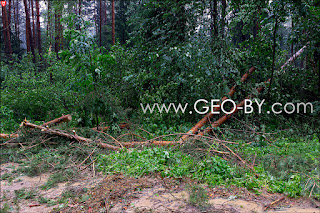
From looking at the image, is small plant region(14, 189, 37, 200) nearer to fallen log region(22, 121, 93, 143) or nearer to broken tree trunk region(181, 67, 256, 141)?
fallen log region(22, 121, 93, 143)

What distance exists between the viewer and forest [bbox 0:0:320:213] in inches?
119

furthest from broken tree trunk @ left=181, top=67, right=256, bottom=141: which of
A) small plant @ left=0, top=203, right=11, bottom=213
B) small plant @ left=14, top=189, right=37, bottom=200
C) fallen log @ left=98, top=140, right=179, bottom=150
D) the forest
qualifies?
small plant @ left=0, top=203, right=11, bottom=213

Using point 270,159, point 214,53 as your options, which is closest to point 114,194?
point 270,159

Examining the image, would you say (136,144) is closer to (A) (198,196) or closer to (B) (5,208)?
(A) (198,196)

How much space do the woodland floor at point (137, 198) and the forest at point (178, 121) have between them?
0.05ft

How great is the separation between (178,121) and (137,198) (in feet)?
12.9

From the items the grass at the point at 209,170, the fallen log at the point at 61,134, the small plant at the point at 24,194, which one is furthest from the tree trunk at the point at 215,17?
the small plant at the point at 24,194

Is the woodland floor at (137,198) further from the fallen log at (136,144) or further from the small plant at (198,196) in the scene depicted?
the fallen log at (136,144)

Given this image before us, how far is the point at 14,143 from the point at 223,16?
587cm

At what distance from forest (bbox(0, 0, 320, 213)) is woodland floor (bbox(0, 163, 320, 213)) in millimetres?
14

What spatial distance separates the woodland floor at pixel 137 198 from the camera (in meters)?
2.63

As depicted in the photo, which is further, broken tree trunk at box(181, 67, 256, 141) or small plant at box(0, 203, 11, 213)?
broken tree trunk at box(181, 67, 256, 141)

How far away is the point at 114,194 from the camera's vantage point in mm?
2969

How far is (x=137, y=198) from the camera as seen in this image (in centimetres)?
292
